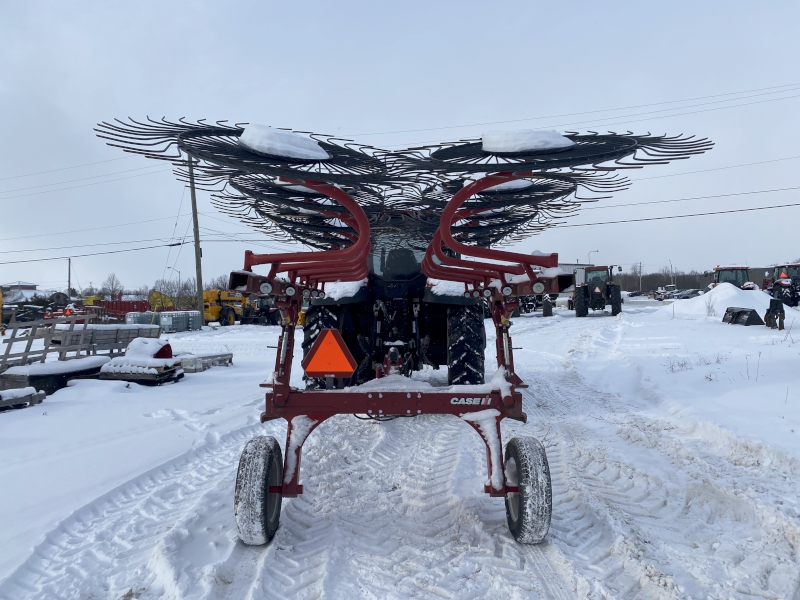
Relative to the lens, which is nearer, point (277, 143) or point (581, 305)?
point (277, 143)

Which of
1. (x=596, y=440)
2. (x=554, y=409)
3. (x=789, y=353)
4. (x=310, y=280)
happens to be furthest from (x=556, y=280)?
(x=789, y=353)

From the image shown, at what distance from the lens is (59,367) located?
7625mm

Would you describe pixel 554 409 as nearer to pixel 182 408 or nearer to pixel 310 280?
pixel 310 280

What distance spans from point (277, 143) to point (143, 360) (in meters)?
6.51

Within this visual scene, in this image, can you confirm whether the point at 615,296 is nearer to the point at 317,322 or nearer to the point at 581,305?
the point at 581,305

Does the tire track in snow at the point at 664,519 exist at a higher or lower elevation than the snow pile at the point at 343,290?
lower

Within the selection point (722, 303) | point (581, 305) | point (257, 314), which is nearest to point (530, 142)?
point (722, 303)

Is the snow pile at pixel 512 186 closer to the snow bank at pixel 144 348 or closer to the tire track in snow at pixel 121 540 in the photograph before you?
the tire track in snow at pixel 121 540

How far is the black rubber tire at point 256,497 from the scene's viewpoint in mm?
2756

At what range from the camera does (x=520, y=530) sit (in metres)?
2.84

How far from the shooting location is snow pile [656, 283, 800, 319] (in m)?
18.0

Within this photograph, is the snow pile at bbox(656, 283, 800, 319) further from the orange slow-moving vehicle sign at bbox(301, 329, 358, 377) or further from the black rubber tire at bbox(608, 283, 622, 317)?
the orange slow-moving vehicle sign at bbox(301, 329, 358, 377)

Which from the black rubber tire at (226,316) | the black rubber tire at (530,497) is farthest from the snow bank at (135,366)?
the black rubber tire at (226,316)

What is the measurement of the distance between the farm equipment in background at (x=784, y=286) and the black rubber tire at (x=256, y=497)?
26955 millimetres
